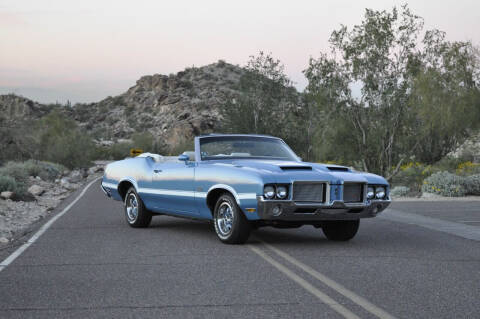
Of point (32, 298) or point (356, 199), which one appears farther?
point (356, 199)

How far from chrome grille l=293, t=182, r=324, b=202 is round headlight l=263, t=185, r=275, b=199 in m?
0.32

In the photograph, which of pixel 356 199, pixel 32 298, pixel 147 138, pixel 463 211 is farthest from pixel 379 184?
pixel 147 138

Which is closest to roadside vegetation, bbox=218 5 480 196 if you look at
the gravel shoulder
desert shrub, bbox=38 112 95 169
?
the gravel shoulder

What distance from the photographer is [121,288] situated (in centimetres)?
668

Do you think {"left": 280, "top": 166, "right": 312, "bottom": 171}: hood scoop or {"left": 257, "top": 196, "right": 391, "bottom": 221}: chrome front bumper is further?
{"left": 280, "top": 166, "right": 312, "bottom": 171}: hood scoop

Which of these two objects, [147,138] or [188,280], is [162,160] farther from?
[147,138]

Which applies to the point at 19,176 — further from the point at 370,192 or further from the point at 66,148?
the point at 66,148

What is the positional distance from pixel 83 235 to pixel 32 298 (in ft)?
16.0

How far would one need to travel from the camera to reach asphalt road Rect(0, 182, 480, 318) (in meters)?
5.82

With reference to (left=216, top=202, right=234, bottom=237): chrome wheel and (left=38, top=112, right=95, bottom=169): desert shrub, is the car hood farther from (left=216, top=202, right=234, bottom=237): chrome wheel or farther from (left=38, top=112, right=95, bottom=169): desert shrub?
(left=38, top=112, right=95, bottom=169): desert shrub

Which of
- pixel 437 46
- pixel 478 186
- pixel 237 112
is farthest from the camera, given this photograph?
pixel 237 112

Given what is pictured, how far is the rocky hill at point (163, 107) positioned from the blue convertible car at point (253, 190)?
68142mm

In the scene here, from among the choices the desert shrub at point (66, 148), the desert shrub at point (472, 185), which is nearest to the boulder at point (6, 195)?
the desert shrub at point (472, 185)

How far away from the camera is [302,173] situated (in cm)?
936
